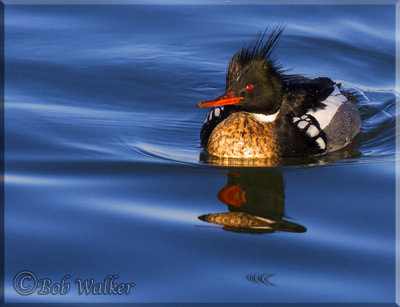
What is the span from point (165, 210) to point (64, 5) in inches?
254

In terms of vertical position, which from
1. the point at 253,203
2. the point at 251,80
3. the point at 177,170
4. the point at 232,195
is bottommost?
the point at 253,203

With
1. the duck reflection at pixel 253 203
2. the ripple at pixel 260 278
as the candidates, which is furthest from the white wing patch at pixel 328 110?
the ripple at pixel 260 278

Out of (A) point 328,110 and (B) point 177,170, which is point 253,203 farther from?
(A) point 328,110

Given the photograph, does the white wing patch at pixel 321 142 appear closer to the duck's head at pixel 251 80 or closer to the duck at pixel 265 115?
the duck at pixel 265 115

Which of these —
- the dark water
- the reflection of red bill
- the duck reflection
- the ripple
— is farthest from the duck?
the ripple

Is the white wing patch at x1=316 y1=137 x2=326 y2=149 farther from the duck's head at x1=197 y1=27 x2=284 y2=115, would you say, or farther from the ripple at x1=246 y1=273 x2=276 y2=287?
the ripple at x1=246 y1=273 x2=276 y2=287

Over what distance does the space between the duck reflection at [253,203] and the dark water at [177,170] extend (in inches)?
0.9

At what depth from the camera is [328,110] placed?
27.0ft

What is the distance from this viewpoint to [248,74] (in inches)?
295

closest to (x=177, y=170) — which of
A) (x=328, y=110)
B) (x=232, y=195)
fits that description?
(x=232, y=195)

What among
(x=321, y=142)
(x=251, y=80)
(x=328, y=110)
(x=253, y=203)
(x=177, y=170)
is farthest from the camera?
(x=328, y=110)

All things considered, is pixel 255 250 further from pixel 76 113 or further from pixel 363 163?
pixel 76 113

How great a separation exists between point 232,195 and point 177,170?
2.40ft

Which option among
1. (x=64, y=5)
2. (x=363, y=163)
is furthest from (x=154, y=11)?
(x=363, y=163)
